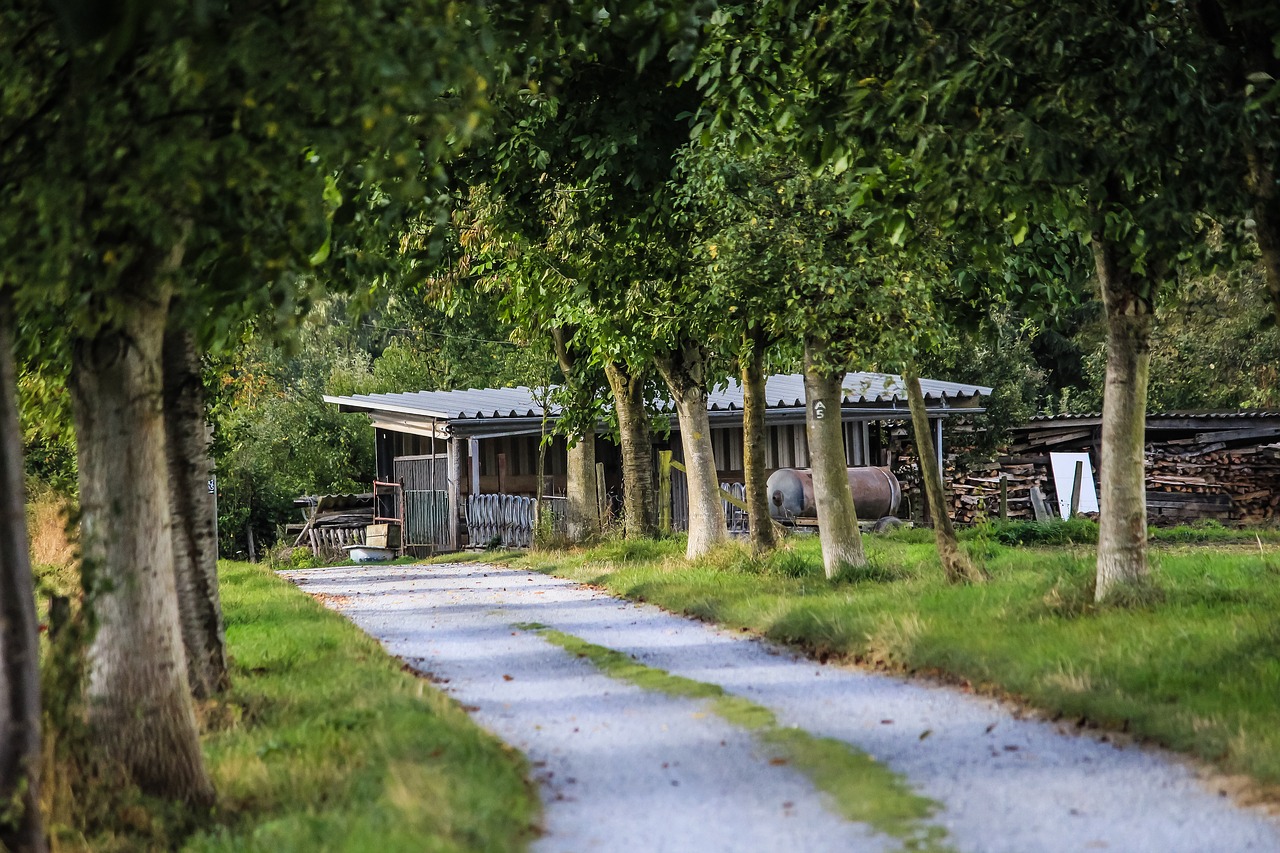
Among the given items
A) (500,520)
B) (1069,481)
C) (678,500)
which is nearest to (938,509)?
(500,520)

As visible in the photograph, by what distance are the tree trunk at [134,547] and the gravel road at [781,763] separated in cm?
185

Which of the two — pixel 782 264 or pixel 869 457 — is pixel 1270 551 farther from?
pixel 869 457

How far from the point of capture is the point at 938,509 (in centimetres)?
1454

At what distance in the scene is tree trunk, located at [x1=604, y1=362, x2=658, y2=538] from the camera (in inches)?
949

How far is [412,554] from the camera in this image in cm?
3116

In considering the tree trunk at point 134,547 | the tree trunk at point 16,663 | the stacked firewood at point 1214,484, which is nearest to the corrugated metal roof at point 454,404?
the stacked firewood at point 1214,484

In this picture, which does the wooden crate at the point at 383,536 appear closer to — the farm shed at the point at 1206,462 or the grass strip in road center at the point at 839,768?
the farm shed at the point at 1206,462

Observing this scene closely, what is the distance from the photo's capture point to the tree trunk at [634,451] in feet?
79.0

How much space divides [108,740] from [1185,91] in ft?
23.5

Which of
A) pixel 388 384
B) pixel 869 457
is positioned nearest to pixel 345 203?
pixel 869 457

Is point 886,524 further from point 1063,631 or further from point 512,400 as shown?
point 1063,631

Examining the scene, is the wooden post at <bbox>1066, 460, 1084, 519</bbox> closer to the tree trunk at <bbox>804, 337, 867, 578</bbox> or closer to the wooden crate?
the wooden crate

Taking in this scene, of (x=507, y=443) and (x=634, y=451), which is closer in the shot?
(x=634, y=451)

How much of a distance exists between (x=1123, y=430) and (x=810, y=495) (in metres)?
17.6
